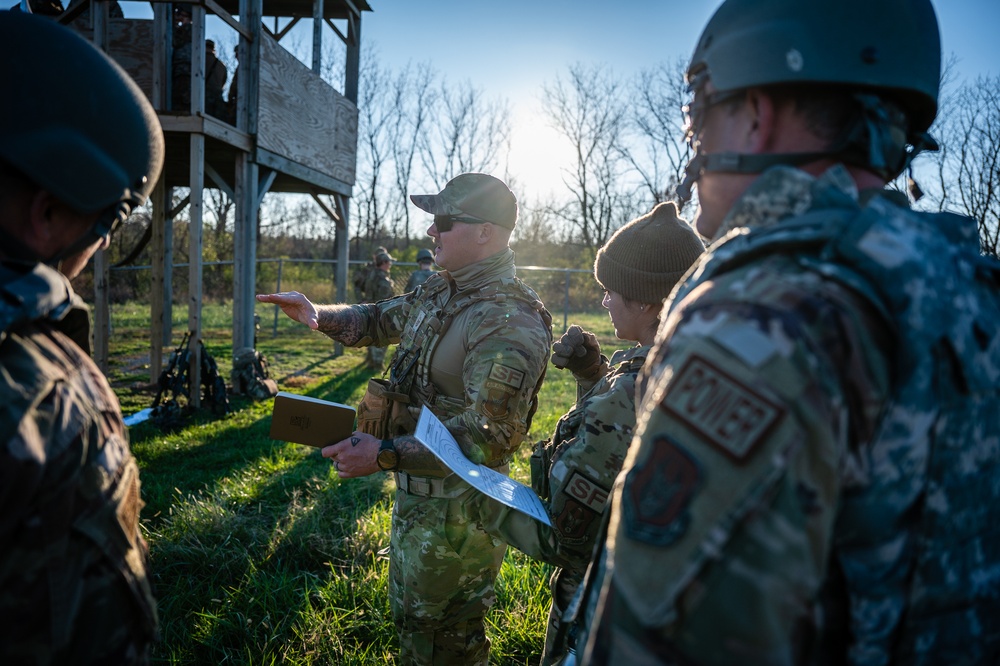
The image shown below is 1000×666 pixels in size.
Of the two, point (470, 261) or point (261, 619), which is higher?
point (470, 261)

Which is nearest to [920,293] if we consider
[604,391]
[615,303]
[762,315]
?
[762,315]

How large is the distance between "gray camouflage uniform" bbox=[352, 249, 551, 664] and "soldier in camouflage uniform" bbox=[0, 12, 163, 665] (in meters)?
1.37

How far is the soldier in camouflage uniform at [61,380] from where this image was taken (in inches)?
41.2

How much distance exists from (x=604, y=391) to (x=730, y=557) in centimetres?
107

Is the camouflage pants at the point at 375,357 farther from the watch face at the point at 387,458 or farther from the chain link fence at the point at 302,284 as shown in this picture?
the watch face at the point at 387,458

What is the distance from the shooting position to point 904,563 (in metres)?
0.95

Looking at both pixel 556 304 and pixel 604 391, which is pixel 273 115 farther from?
pixel 556 304

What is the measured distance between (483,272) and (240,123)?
6.02 m

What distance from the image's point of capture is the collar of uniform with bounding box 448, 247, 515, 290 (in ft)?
9.32

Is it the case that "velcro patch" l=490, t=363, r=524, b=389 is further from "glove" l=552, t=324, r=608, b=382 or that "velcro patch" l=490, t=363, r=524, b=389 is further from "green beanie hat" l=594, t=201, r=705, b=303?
"green beanie hat" l=594, t=201, r=705, b=303

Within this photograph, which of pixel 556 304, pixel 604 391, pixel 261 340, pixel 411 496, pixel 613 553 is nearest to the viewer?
pixel 613 553

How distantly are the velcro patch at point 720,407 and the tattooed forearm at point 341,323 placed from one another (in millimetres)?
2594

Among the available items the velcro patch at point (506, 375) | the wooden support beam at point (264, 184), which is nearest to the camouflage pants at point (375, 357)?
the wooden support beam at point (264, 184)

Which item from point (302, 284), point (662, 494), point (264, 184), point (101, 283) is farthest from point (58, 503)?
point (302, 284)
